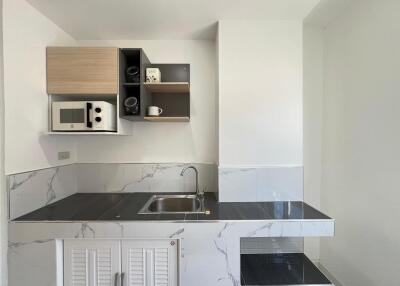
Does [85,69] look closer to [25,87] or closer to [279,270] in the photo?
[25,87]

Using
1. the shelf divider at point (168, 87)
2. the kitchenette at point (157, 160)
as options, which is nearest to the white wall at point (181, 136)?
the kitchenette at point (157, 160)

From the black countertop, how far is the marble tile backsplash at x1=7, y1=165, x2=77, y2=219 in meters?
0.05

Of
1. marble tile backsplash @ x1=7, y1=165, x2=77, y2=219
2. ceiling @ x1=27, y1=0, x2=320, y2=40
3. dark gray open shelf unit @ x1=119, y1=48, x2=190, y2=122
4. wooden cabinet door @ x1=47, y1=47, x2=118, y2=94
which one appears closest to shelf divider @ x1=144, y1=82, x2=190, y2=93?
dark gray open shelf unit @ x1=119, y1=48, x2=190, y2=122

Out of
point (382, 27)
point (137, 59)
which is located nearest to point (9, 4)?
point (137, 59)

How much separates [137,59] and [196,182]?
1.27 metres

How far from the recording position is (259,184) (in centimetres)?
182

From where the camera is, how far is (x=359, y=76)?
1.69 metres

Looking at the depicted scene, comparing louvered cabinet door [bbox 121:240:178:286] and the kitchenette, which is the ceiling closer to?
the kitchenette

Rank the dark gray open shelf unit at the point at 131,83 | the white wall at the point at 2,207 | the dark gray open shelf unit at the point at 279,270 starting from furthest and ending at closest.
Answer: the dark gray open shelf unit at the point at 131,83
the dark gray open shelf unit at the point at 279,270
the white wall at the point at 2,207

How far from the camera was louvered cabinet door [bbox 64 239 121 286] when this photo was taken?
1427mm

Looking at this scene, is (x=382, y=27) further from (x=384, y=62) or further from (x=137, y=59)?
(x=137, y=59)

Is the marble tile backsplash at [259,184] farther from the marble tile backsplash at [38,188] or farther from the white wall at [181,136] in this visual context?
the marble tile backsplash at [38,188]

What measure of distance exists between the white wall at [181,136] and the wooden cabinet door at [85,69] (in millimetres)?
556

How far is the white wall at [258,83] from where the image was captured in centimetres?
180
